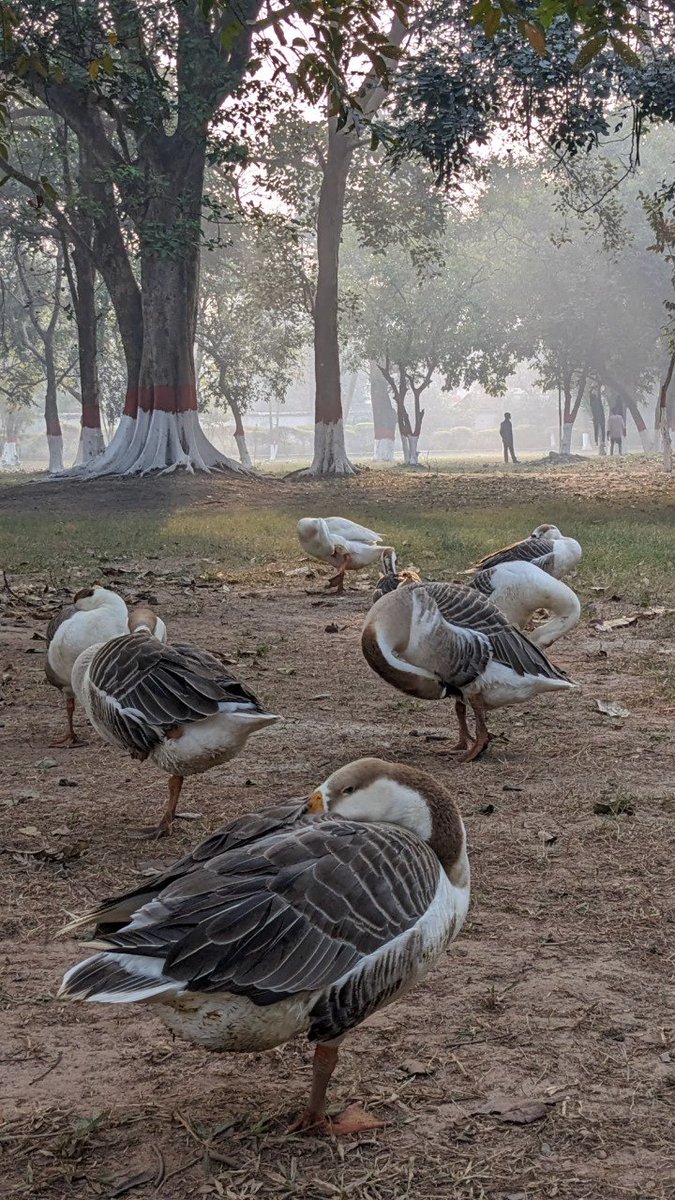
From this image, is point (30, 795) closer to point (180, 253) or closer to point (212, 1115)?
point (212, 1115)

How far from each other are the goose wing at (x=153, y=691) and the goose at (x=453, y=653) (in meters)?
1.11

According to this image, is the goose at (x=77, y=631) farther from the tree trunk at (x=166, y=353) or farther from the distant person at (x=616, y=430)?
the distant person at (x=616, y=430)

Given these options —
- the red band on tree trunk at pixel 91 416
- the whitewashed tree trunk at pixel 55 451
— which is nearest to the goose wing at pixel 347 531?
the red band on tree trunk at pixel 91 416

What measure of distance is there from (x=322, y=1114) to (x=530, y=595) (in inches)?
212

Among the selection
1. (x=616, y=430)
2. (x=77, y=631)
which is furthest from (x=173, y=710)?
(x=616, y=430)

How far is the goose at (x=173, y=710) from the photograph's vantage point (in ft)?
17.0

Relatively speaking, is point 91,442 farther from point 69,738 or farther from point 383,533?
point 69,738

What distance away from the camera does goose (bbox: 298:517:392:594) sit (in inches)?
485

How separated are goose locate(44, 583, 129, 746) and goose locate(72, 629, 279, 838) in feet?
4.03

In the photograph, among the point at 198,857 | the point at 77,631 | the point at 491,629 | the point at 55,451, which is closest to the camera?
the point at 198,857

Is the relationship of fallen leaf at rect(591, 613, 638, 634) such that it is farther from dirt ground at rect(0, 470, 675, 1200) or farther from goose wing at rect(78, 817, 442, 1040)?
goose wing at rect(78, 817, 442, 1040)

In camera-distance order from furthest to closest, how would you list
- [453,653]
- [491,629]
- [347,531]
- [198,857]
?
[347,531] < [491,629] < [453,653] < [198,857]

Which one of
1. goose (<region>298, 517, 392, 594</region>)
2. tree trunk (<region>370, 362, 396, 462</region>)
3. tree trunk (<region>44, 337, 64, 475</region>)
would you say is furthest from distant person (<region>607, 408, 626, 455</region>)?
goose (<region>298, 517, 392, 594</region>)

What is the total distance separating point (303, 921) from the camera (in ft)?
9.78
